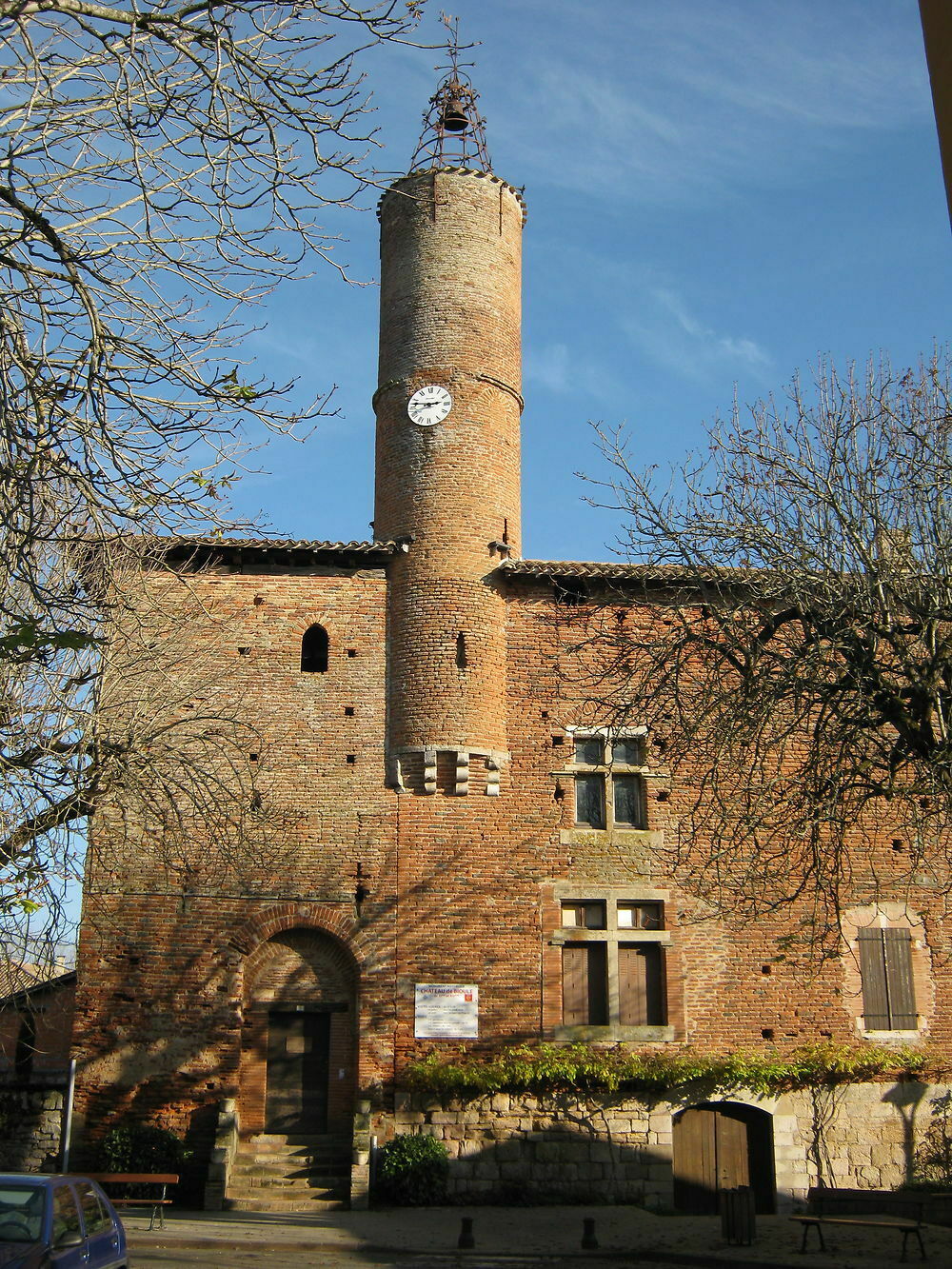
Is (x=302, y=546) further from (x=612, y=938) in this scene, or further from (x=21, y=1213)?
(x=21, y=1213)

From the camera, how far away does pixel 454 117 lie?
2291 cm

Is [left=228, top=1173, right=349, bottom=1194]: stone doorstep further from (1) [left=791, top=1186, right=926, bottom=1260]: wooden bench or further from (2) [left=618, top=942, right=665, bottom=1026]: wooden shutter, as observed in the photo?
(1) [left=791, top=1186, right=926, bottom=1260]: wooden bench

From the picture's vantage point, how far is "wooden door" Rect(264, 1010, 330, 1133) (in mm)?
17875

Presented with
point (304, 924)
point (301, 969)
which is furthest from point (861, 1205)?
point (304, 924)

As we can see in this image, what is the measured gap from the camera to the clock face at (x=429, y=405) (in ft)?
67.2

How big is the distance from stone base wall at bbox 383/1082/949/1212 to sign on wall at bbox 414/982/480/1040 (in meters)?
0.89

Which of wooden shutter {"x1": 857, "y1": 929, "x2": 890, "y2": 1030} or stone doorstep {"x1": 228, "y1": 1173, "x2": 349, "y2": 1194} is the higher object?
wooden shutter {"x1": 857, "y1": 929, "x2": 890, "y2": 1030}

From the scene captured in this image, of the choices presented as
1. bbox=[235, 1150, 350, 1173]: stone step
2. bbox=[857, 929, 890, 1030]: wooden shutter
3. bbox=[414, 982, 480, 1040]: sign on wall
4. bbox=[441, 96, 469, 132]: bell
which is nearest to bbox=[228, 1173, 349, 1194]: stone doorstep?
bbox=[235, 1150, 350, 1173]: stone step

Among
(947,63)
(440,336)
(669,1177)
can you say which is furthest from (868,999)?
(947,63)

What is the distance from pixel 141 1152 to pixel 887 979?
10958 mm

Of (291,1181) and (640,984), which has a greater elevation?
(640,984)

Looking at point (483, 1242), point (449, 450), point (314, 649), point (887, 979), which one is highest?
point (449, 450)

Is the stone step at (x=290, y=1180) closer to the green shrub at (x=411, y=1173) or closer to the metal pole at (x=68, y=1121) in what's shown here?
the green shrub at (x=411, y=1173)

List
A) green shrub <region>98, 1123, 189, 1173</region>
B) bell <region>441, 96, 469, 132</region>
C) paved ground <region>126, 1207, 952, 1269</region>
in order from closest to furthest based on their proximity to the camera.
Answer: paved ground <region>126, 1207, 952, 1269</region>, green shrub <region>98, 1123, 189, 1173</region>, bell <region>441, 96, 469, 132</region>
